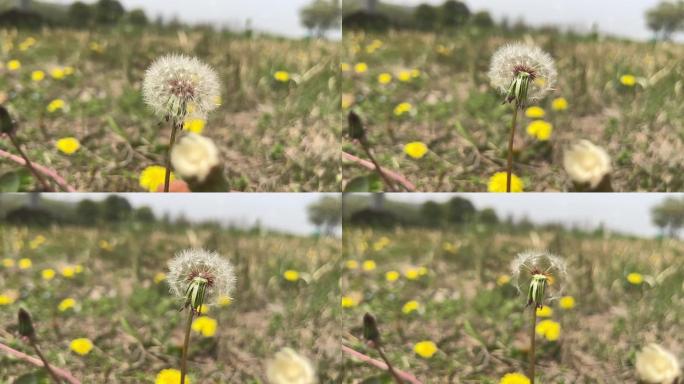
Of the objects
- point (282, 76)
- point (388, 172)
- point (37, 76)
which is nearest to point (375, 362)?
point (388, 172)

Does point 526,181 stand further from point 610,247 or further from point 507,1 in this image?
point 507,1

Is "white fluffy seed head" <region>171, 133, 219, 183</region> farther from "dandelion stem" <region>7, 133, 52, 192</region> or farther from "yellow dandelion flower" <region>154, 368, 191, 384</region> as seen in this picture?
"yellow dandelion flower" <region>154, 368, 191, 384</region>

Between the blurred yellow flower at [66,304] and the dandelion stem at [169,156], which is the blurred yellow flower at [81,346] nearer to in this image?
the blurred yellow flower at [66,304]

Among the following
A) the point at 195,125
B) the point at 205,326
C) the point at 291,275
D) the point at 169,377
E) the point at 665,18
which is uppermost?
the point at 665,18

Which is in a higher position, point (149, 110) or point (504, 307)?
point (149, 110)

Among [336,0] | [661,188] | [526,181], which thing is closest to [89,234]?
[336,0]

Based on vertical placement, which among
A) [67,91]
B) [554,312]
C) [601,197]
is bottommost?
[554,312]

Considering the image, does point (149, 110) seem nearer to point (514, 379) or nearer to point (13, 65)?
point (13, 65)
